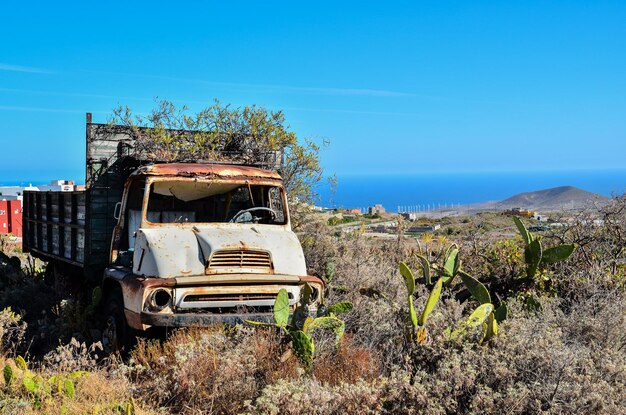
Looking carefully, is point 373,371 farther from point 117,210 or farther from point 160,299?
point 117,210

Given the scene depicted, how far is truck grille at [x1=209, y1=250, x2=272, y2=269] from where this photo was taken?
23.8 ft

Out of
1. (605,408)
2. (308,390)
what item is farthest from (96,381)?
(605,408)

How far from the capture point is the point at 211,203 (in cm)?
904

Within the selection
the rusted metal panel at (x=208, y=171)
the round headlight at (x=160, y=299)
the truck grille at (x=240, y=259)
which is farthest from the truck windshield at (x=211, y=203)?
the round headlight at (x=160, y=299)

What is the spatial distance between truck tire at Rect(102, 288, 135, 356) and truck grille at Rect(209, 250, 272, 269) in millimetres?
1237

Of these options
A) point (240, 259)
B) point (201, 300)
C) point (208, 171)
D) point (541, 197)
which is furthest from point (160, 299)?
point (541, 197)

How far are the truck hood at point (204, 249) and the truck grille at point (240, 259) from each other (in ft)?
0.04

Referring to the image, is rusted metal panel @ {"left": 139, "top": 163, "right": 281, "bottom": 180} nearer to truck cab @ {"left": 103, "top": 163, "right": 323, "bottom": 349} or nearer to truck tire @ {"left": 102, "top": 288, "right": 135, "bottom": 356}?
truck cab @ {"left": 103, "top": 163, "right": 323, "bottom": 349}

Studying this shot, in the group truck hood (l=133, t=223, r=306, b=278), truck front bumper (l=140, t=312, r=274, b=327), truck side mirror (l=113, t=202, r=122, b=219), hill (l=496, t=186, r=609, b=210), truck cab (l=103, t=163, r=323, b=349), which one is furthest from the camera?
hill (l=496, t=186, r=609, b=210)

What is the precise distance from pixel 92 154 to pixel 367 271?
4610 millimetres

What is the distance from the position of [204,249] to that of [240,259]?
0.41m

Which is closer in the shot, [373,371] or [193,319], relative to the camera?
[373,371]

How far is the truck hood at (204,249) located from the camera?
7203 mm

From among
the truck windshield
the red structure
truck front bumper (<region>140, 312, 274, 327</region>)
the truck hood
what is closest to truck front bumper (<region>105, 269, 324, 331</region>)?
truck front bumper (<region>140, 312, 274, 327</region>)
